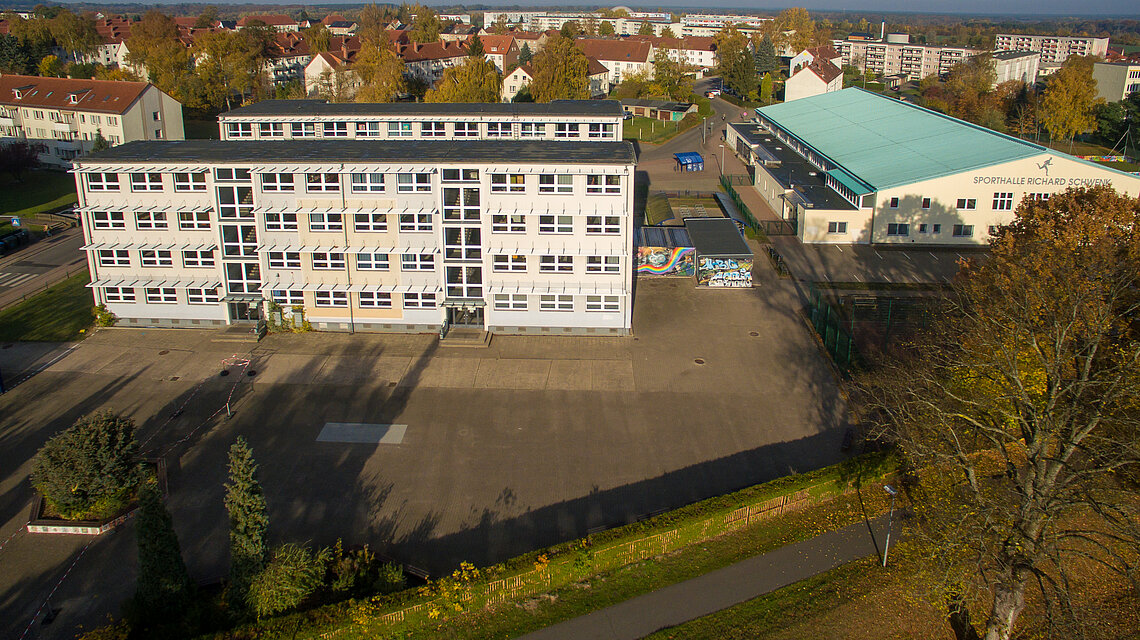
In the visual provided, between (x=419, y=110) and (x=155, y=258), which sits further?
(x=419, y=110)

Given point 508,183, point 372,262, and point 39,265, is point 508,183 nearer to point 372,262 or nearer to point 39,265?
point 372,262

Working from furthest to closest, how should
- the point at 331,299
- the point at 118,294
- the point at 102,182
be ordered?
the point at 118,294 → the point at 331,299 → the point at 102,182

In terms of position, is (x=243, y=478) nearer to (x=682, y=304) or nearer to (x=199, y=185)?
(x=199, y=185)

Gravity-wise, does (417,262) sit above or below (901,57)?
below

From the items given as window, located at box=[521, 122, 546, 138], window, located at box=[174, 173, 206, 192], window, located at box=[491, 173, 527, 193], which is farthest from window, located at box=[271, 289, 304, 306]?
window, located at box=[521, 122, 546, 138]

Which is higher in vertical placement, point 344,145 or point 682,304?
point 344,145

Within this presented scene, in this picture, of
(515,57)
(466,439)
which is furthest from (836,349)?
(515,57)

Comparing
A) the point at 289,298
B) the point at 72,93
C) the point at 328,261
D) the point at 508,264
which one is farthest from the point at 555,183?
the point at 72,93
